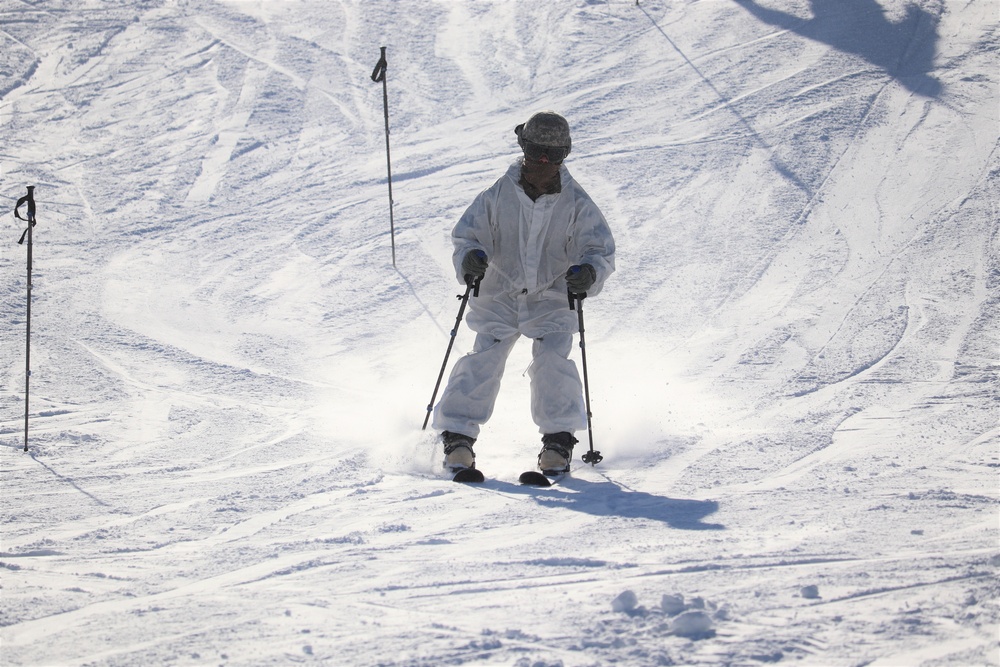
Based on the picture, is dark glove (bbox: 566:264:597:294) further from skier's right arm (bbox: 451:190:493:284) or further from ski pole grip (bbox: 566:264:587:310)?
skier's right arm (bbox: 451:190:493:284)

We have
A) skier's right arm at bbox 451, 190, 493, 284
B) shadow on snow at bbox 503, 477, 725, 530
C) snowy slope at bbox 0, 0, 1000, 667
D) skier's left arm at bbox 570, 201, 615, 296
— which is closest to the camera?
snowy slope at bbox 0, 0, 1000, 667

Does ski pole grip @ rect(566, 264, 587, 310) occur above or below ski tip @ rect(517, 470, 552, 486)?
above

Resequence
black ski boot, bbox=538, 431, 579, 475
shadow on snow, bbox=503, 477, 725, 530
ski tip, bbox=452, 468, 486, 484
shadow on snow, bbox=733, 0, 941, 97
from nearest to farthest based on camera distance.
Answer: shadow on snow, bbox=503, 477, 725, 530 → ski tip, bbox=452, 468, 486, 484 → black ski boot, bbox=538, 431, 579, 475 → shadow on snow, bbox=733, 0, 941, 97

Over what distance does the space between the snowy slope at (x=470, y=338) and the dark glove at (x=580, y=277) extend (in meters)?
0.89

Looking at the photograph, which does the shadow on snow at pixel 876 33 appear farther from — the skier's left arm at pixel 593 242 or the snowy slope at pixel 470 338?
the skier's left arm at pixel 593 242

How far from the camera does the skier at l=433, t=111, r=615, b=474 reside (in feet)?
16.5

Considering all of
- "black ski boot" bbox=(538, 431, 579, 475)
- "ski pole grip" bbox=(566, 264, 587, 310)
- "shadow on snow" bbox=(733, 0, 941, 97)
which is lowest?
"black ski boot" bbox=(538, 431, 579, 475)

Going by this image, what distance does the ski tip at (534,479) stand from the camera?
15.6ft

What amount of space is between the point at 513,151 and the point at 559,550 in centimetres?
729

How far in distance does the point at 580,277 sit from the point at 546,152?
62cm

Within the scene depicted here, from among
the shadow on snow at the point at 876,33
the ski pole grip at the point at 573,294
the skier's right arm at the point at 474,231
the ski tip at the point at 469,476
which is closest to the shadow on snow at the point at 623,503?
the ski tip at the point at 469,476

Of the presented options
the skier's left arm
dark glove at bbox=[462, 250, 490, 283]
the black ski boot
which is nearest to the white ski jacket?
the skier's left arm

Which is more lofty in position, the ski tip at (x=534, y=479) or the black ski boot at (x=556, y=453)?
the black ski boot at (x=556, y=453)

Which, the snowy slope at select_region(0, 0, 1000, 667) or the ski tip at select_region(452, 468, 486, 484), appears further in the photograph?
the ski tip at select_region(452, 468, 486, 484)
